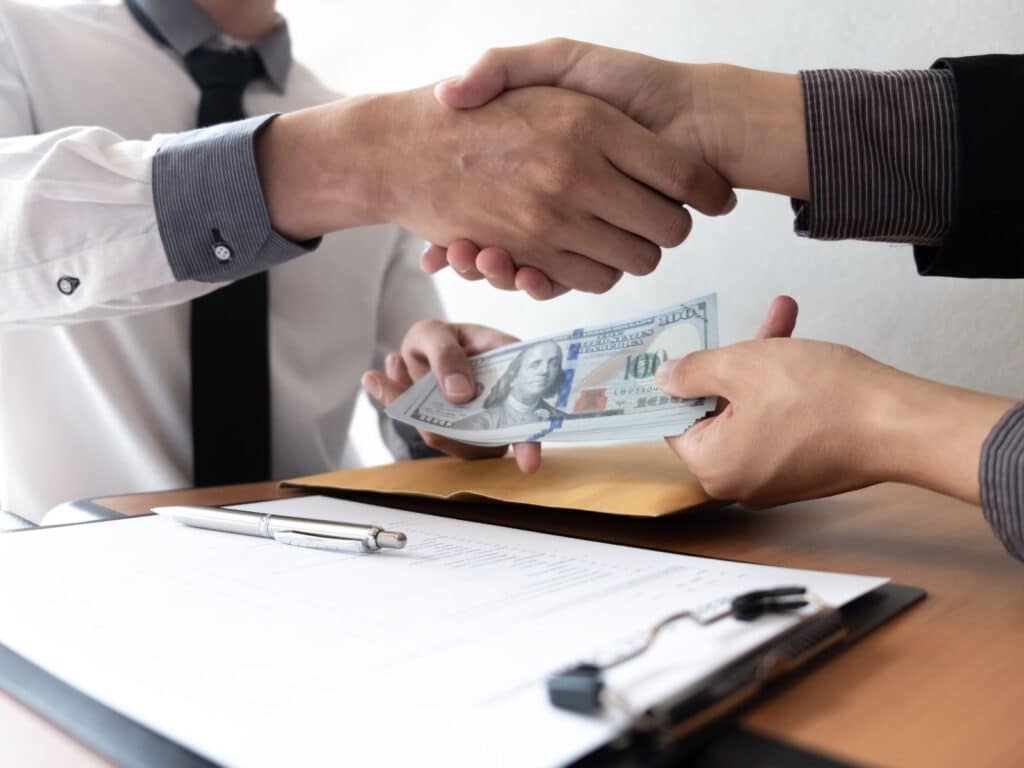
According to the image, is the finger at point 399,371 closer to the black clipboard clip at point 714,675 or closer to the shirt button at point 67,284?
the shirt button at point 67,284

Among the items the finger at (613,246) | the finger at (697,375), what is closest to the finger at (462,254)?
Answer: the finger at (613,246)

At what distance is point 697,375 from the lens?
26.2 inches

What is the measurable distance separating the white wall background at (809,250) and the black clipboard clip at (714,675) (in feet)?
2.65

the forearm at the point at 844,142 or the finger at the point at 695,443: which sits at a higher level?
the forearm at the point at 844,142

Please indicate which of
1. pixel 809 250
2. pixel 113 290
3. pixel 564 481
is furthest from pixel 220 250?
pixel 809 250

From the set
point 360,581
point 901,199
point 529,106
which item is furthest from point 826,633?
point 529,106

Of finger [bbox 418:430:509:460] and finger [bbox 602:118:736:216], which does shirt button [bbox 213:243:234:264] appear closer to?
finger [bbox 418:430:509:460]

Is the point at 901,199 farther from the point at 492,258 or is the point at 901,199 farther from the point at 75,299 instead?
the point at 75,299

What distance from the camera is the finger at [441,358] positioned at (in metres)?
0.95

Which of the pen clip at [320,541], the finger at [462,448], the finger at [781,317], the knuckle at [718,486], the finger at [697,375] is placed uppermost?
the finger at [781,317]

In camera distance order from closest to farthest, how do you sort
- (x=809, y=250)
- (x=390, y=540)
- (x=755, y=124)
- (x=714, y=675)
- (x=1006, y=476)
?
(x=714, y=675) < (x=1006, y=476) < (x=390, y=540) < (x=755, y=124) < (x=809, y=250)

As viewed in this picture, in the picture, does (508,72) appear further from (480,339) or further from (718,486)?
(718,486)

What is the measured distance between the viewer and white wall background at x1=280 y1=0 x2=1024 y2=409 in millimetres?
1052

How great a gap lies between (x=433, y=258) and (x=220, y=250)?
0.78ft
